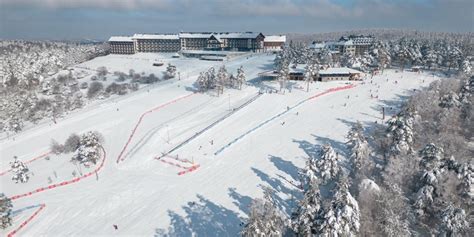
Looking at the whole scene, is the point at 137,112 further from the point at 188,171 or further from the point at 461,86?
the point at 461,86

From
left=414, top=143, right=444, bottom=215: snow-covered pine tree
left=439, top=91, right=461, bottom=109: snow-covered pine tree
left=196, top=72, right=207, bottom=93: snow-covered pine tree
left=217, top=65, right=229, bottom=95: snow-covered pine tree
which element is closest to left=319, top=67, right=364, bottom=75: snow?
left=217, top=65, right=229, bottom=95: snow-covered pine tree

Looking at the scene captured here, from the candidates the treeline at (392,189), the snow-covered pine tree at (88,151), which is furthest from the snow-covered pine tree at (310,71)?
the snow-covered pine tree at (88,151)

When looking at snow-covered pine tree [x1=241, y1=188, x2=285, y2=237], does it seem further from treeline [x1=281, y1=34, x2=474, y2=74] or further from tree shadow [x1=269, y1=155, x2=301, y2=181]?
treeline [x1=281, y1=34, x2=474, y2=74]

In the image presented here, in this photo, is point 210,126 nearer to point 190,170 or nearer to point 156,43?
point 190,170

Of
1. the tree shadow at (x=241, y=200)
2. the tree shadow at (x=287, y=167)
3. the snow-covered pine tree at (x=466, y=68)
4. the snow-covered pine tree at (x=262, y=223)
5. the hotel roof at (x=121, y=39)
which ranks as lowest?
the tree shadow at (x=241, y=200)

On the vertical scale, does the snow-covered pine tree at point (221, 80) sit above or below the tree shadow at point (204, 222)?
above

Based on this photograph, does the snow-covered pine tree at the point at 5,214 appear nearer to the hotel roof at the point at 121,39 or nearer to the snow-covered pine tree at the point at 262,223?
the snow-covered pine tree at the point at 262,223
